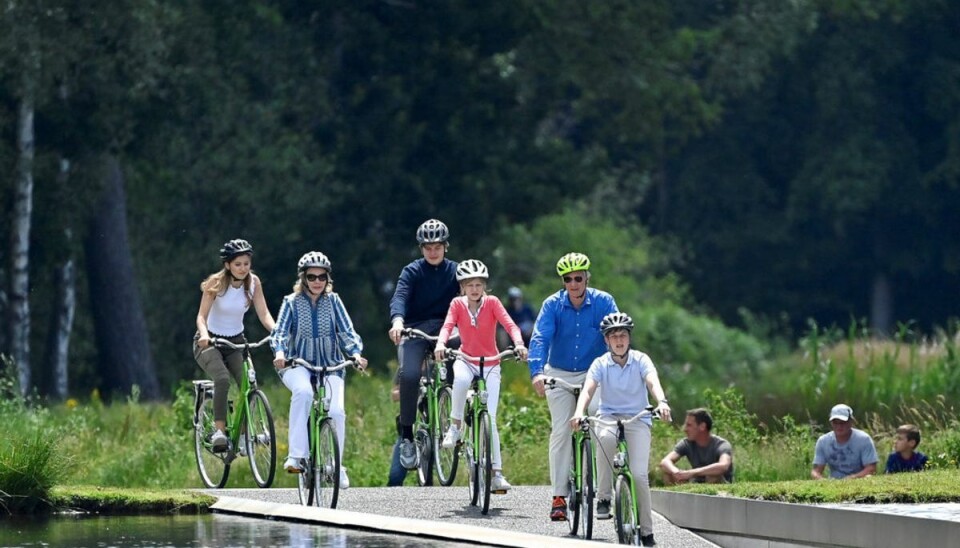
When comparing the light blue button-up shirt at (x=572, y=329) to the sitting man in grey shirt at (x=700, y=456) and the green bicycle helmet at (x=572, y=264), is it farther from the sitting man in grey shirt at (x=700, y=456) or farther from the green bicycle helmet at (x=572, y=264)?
the sitting man in grey shirt at (x=700, y=456)

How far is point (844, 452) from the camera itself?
20.0 m

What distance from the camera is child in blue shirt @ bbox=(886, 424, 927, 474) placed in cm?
1967

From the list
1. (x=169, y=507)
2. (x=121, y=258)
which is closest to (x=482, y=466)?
(x=169, y=507)

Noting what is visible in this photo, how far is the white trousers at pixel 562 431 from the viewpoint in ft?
52.0

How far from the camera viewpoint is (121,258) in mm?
39844

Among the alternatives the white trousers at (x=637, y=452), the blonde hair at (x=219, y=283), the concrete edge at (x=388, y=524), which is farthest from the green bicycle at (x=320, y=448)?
the white trousers at (x=637, y=452)

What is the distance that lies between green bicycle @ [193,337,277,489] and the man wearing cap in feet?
14.9

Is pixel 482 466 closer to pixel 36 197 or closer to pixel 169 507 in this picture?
pixel 169 507

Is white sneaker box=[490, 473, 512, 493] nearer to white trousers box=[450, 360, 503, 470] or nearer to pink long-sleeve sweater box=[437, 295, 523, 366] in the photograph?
white trousers box=[450, 360, 503, 470]

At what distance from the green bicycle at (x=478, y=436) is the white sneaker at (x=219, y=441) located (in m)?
1.90

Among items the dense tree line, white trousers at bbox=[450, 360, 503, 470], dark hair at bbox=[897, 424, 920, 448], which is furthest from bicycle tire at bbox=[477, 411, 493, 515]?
the dense tree line

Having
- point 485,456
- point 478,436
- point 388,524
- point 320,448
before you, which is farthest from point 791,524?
point 320,448

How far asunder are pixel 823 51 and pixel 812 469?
44.7 m

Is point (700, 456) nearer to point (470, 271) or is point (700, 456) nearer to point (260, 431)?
point (470, 271)
